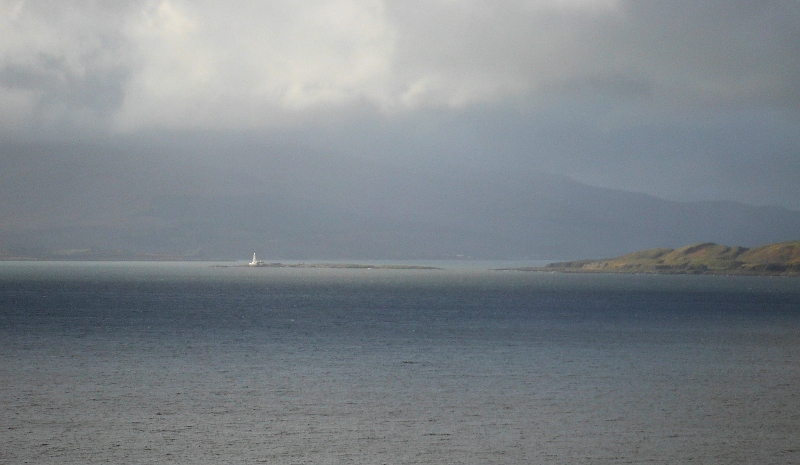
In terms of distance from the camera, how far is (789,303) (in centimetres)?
14162

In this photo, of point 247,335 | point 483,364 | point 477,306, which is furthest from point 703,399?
point 477,306

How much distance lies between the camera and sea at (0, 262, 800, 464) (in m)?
34.5

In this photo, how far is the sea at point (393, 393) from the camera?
113ft

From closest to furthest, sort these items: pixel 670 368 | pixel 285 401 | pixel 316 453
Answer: pixel 316 453, pixel 285 401, pixel 670 368

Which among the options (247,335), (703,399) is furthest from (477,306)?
(703,399)

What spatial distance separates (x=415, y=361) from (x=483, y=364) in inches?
187

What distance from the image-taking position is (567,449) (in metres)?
34.9

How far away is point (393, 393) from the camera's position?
152 feet

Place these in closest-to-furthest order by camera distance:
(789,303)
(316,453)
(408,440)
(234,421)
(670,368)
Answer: (316,453) → (408,440) → (234,421) → (670,368) → (789,303)

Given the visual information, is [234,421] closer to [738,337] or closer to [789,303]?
[738,337]

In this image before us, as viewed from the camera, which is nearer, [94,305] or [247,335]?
[247,335]

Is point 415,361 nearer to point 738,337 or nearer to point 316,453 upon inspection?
point 316,453

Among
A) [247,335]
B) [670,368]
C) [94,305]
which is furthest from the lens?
[94,305]

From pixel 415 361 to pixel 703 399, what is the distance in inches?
815
